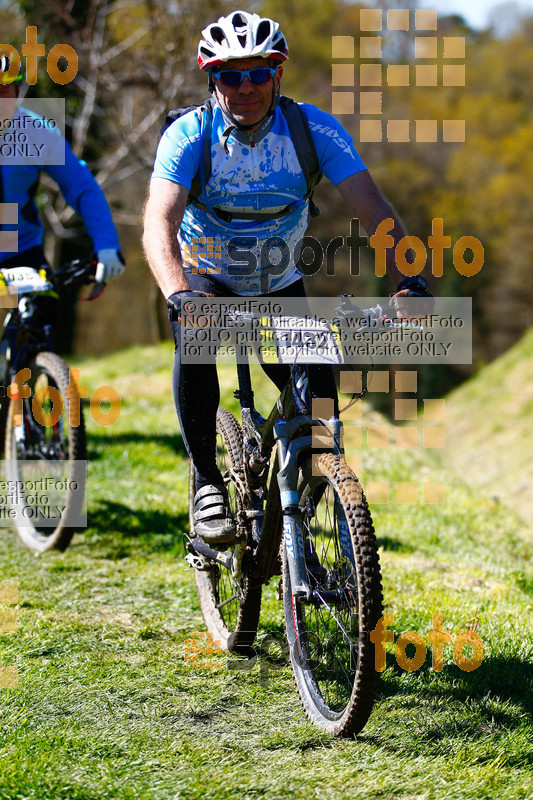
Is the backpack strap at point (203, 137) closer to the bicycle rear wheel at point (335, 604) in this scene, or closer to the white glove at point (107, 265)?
the bicycle rear wheel at point (335, 604)

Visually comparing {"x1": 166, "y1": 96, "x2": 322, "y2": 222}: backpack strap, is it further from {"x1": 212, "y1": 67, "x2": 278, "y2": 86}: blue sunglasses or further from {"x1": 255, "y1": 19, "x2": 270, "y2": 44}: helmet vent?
{"x1": 255, "y1": 19, "x2": 270, "y2": 44}: helmet vent

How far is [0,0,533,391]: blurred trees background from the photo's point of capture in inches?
523

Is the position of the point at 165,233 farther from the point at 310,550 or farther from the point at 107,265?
the point at 107,265

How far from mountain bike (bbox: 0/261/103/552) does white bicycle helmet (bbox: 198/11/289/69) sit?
1974 millimetres

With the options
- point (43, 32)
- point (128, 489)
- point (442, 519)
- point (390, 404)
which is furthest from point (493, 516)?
Answer: point (390, 404)

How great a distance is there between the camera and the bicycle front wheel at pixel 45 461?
500cm

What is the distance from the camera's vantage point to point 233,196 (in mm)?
3605

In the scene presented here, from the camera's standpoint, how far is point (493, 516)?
24.3ft

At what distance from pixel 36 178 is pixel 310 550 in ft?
10.7

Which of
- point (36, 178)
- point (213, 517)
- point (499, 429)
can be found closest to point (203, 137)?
point (213, 517)

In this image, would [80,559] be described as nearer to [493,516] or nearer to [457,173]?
[493,516]

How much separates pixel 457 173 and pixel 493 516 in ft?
130

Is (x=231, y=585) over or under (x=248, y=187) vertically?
under

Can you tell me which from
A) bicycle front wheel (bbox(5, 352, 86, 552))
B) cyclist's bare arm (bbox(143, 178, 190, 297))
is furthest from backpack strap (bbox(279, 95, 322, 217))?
bicycle front wheel (bbox(5, 352, 86, 552))
